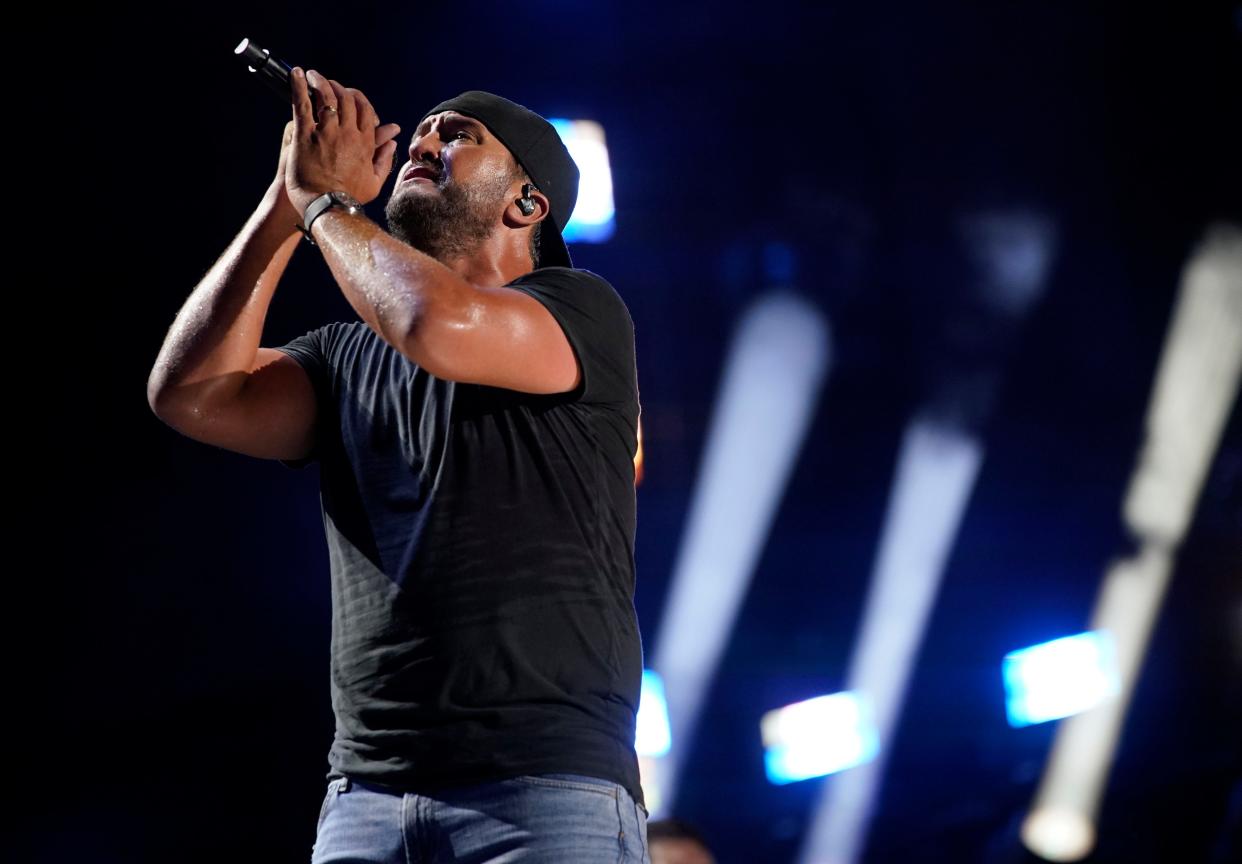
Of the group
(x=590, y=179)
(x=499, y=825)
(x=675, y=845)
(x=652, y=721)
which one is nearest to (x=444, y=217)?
(x=499, y=825)

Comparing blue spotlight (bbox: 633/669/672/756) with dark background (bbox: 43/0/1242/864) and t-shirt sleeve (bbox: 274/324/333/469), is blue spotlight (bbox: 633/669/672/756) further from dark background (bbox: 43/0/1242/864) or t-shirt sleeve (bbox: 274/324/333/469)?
t-shirt sleeve (bbox: 274/324/333/469)

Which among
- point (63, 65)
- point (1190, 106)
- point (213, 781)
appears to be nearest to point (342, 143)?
point (63, 65)

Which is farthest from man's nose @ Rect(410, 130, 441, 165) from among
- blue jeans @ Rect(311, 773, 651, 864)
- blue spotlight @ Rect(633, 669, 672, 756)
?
blue spotlight @ Rect(633, 669, 672, 756)

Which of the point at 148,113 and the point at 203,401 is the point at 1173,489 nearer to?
the point at 148,113

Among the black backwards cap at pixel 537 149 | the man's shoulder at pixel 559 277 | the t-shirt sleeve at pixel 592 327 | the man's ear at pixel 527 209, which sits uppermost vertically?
the black backwards cap at pixel 537 149

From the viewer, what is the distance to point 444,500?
1.56 meters

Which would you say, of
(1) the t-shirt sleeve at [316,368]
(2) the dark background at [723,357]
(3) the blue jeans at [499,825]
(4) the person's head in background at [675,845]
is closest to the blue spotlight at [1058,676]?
(2) the dark background at [723,357]

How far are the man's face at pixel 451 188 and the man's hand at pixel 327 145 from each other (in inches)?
8.0

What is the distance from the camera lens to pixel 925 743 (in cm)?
933

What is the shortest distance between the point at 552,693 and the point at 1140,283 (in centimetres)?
849

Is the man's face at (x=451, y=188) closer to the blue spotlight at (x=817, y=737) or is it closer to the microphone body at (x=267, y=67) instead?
the microphone body at (x=267, y=67)

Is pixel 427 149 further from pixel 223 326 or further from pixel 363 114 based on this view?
pixel 223 326

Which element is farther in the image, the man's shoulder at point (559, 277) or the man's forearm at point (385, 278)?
the man's shoulder at point (559, 277)

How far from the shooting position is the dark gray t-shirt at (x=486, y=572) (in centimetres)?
146
